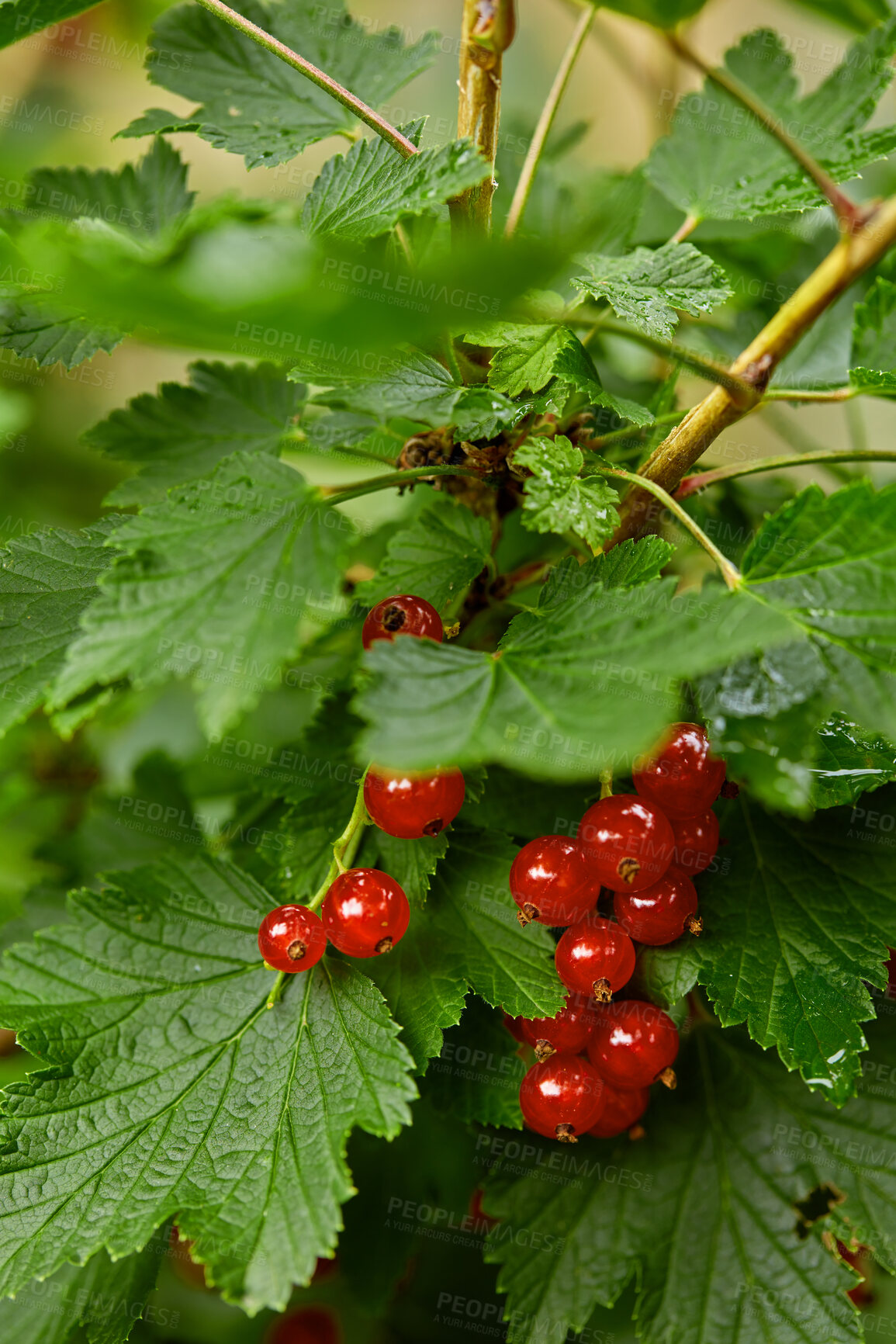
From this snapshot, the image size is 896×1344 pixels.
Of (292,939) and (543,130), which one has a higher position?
(543,130)

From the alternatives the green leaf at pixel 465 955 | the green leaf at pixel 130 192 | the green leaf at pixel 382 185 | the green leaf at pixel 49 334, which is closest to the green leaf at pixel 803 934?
the green leaf at pixel 465 955

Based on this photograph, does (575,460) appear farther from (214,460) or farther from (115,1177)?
(115,1177)

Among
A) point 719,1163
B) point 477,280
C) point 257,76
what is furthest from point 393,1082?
point 257,76

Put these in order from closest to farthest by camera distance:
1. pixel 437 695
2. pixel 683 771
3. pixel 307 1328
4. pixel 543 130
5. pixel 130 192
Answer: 1. pixel 437 695
2. pixel 683 771
3. pixel 543 130
4. pixel 130 192
5. pixel 307 1328

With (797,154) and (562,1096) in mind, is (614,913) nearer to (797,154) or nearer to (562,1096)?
(562,1096)

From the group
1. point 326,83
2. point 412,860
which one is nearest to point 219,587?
point 412,860
